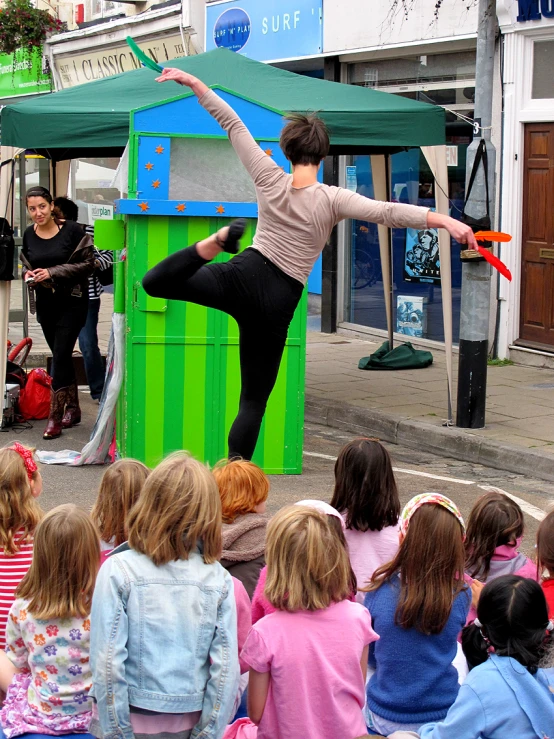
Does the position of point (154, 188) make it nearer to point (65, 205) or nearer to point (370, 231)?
point (65, 205)

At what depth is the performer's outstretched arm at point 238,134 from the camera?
16.6ft

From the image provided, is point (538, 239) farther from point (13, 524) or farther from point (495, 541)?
point (13, 524)

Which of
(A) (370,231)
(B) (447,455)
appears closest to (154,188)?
(B) (447,455)

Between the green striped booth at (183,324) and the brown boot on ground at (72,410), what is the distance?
1206mm

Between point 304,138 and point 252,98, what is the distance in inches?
92.5

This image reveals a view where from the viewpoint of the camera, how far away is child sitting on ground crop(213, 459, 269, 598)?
12.1 feet

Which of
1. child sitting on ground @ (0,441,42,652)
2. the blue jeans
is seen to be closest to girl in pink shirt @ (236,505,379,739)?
child sitting on ground @ (0,441,42,652)

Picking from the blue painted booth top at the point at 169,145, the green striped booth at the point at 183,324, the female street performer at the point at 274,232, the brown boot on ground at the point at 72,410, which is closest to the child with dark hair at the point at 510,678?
the female street performer at the point at 274,232

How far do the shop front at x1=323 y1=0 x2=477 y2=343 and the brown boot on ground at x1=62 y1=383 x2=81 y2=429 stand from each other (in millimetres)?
4690

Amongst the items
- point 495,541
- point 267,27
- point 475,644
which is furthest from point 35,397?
point 267,27

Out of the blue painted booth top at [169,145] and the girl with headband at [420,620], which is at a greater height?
the blue painted booth top at [169,145]

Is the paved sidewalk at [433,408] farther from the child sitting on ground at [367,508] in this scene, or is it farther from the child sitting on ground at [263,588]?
the child sitting on ground at [263,588]

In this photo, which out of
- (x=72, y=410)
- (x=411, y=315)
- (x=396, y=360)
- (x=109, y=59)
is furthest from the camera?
(x=109, y=59)

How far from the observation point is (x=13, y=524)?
366 centimetres
